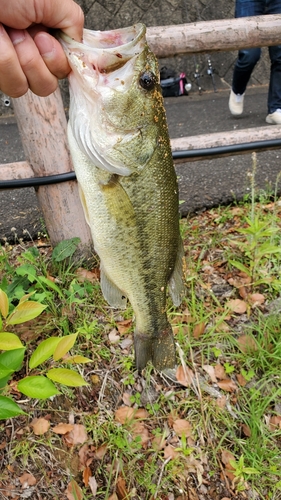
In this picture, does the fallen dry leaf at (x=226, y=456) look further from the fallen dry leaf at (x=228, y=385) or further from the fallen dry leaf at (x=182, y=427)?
the fallen dry leaf at (x=228, y=385)

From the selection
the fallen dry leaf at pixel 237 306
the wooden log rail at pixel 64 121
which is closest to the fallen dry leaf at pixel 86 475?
the fallen dry leaf at pixel 237 306

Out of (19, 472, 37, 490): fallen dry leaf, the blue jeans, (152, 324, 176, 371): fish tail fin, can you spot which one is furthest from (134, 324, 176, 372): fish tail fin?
the blue jeans

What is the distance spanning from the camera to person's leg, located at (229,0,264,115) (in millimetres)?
3850

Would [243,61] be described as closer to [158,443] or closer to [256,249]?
[256,249]

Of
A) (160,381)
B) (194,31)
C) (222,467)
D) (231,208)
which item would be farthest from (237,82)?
(222,467)

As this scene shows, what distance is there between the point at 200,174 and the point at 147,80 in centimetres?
258

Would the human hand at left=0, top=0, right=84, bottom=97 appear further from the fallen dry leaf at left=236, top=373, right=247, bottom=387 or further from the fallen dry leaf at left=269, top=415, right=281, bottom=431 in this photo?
the fallen dry leaf at left=269, top=415, right=281, bottom=431

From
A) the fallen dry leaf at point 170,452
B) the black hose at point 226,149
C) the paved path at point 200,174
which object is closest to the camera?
the fallen dry leaf at point 170,452

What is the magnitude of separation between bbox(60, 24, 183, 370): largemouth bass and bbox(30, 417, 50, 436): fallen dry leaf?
35.9 inches

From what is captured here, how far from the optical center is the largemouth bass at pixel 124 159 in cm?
110

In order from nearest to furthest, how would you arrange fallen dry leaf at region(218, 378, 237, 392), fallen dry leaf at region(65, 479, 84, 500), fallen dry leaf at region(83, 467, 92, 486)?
1. fallen dry leaf at region(65, 479, 84, 500)
2. fallen dry leaf at region(83, 467, 92, 486)
3. fallen dry leaf at region(218, 378, 237, 392)

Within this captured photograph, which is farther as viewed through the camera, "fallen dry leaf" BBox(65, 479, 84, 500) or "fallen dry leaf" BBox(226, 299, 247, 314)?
"fallen dry leaf" BBox(226, 299, 247, 314)

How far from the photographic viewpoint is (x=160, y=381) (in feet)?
7.32

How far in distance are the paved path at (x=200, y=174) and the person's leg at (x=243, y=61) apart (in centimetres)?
26
